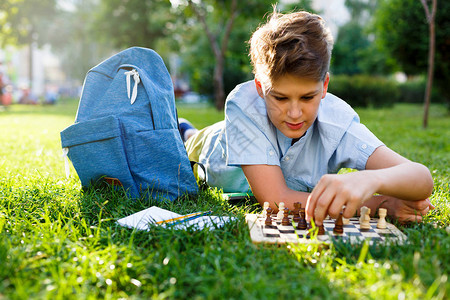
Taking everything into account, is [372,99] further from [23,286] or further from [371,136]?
[23,286]

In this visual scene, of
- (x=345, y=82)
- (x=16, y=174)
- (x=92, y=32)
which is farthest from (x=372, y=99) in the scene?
(x=16, y=174)

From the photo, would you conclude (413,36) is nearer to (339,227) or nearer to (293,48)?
(293,48)

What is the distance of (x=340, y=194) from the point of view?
196 centimetres

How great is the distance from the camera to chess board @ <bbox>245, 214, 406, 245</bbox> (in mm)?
1996

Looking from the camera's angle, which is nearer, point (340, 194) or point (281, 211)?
point (340, 194)

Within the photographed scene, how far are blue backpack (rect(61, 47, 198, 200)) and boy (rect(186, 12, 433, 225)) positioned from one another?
1.48ft

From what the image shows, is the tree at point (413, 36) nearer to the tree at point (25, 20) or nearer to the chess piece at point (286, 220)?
the chess piece at point (286, 220)

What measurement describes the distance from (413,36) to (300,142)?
9.72 m

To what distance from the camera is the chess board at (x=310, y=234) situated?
2.00 meters

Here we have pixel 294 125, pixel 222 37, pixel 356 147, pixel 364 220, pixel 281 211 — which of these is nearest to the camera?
pixel 364 220

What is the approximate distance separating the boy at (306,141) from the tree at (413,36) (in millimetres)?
9179

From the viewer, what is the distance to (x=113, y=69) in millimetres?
3146

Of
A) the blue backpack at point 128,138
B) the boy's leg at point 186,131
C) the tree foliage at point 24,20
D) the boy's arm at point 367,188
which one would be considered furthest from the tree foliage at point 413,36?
the tree foliage at point 24,20

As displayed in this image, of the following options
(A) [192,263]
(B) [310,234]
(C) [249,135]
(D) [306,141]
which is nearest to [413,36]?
(D) [306,141]
